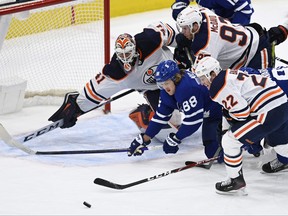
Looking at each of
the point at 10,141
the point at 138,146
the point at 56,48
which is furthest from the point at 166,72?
the point at 56,48

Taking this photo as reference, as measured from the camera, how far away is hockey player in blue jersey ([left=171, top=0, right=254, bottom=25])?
532 centimetres

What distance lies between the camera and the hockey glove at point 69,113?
5137 mm

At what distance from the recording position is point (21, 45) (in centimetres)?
593

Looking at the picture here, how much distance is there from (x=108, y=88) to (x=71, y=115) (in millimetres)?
298

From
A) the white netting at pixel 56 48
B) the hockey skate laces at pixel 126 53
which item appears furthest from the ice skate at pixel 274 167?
the white netting at pixel 56 48

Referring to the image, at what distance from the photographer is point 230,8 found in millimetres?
5348

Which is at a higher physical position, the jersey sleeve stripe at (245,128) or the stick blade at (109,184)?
the jersey sleeve stripe at (245,128)

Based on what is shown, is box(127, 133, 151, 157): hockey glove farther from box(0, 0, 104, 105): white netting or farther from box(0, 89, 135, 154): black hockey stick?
box(0, 0, 104, 105): white netting

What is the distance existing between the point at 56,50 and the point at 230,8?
4.74 ft

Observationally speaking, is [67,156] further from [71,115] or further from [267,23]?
[267,23]

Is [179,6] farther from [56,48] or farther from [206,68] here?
[206,68]

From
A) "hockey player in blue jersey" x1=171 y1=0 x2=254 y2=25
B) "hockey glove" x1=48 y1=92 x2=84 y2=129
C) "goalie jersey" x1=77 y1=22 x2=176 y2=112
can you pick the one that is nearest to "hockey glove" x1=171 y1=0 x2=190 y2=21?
"hockey player in blue jersey" x1=171 y1=0 x2=254 y2=25

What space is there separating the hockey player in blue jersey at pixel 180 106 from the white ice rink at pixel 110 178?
0.15 m

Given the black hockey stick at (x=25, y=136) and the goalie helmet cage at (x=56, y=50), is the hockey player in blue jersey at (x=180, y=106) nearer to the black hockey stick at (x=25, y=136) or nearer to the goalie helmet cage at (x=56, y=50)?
the black hockey stick at (x=25, y=136)
